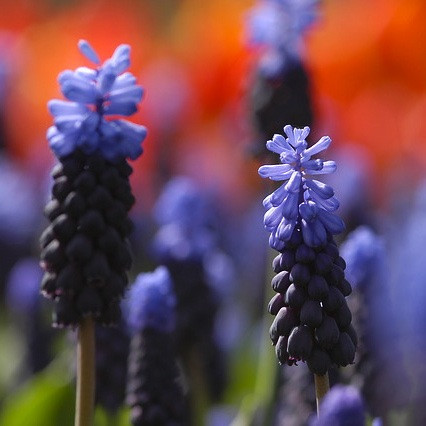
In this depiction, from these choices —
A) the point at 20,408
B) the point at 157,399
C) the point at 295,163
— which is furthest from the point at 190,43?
the point at 295,163

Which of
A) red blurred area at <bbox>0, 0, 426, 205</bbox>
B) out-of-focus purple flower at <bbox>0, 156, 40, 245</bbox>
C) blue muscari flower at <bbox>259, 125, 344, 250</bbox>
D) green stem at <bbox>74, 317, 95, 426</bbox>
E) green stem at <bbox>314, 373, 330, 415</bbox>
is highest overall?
red blurred area at <bbox>0, 0, 426, 205</bbox>

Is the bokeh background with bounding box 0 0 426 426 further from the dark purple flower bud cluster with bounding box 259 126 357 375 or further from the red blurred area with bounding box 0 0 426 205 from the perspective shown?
the dark purple flower bud cluster with bounding box 259 126 357 375

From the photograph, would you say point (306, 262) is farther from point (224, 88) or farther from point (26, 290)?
point (224, 88)

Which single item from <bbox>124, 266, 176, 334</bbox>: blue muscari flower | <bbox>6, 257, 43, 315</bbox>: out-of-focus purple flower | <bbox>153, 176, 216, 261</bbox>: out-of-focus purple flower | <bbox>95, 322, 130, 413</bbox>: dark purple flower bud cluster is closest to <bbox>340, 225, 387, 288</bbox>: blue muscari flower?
<bbox>124, 266, 176, 334</bbox>: blue muscari flower

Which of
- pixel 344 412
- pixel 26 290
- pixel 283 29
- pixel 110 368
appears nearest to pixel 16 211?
pixel 26 290

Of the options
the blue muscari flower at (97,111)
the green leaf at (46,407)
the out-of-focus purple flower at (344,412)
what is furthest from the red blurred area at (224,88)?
the out-of-focus purple flower at (344,412)

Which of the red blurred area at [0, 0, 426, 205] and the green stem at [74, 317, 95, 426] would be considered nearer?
the green stem at [74, 317, 95, 426]

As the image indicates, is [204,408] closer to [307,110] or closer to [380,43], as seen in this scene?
[307,110]
